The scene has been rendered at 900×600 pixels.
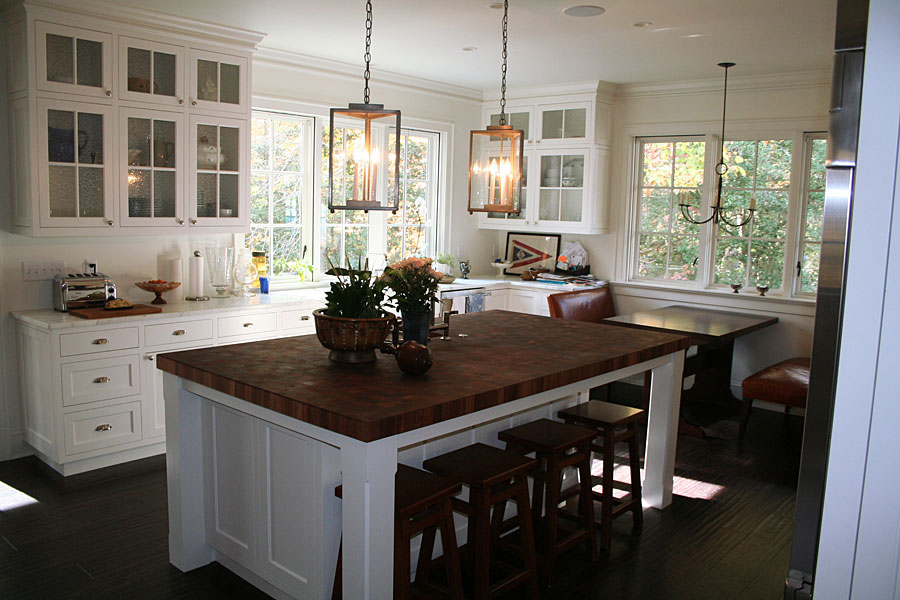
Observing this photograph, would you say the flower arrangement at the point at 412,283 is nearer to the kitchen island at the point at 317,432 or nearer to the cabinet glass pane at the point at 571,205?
the kitchen island at the point at 317,432

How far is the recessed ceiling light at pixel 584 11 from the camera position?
3.85 metres

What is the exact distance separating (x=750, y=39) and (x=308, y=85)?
3.21m

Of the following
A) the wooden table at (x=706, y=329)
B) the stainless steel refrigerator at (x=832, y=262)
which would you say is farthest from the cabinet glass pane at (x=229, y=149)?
the stainless steel refrigerator at (x=832, y=262)

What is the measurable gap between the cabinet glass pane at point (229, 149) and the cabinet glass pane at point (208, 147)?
0.12ft

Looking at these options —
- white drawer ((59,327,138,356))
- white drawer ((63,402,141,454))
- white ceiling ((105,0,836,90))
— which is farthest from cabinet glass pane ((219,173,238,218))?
white drawer ((63,402,141,454))

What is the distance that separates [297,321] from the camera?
197 inches

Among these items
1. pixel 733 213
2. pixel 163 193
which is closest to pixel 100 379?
pixel 163 193

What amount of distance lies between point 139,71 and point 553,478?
3.41 m

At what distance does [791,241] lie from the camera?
5746 millimetres

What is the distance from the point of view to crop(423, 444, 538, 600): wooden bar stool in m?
2.57

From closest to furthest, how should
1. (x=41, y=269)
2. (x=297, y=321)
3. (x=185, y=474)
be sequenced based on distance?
(x=185, y=474) < (x=41, y=269) < (x=297, y=321)

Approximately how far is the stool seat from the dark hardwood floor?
487 millimetres

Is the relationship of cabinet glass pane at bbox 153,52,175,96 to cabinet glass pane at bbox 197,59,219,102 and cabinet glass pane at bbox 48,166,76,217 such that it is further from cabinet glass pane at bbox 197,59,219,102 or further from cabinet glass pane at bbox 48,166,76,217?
cabinet glass pane at bbox 48,166,76,217

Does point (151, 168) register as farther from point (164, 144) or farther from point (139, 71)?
point (139, 71)
